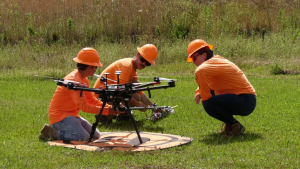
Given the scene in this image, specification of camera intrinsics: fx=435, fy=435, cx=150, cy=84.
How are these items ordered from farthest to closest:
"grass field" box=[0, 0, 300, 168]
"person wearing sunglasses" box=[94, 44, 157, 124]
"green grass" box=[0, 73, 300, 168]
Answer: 1. "person wearing sunglasses" box=[94, 44, 157, 124]
2. "grass field" box=[0, 0, 300, 168]
3. "green grass" box=[0, 73, 300, 168]

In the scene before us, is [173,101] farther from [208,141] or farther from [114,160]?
[114,160]

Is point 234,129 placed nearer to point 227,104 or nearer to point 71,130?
point 227,104

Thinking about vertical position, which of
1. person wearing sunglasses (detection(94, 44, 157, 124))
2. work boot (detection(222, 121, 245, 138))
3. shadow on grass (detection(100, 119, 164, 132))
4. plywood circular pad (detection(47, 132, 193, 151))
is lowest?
shadow on grass (detection(100, 119, 164, 132))

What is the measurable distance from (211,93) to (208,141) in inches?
33.7

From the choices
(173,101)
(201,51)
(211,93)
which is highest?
(201,51)

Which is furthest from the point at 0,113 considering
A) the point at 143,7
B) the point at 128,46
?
the point at 143,7

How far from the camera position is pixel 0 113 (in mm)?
9773

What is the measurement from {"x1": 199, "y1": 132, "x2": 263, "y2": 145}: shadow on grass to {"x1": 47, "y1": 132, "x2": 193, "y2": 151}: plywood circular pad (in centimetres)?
31

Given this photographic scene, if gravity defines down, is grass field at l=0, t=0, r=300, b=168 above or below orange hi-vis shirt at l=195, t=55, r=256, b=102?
below

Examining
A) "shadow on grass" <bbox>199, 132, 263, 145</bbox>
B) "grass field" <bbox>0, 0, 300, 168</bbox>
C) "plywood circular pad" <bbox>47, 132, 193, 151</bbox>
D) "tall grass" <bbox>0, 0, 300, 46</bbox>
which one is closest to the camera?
"grass field" <bbox>0, 0, 300, 168</bbox>

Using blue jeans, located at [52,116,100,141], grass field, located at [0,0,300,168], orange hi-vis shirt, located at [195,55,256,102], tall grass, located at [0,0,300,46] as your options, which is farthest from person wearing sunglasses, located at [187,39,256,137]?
tall grass, located at [0,0,300,46]

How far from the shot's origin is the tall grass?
20.3 m

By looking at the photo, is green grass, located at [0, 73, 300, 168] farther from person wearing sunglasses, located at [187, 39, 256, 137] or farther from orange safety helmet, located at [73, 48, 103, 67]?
orange safety helmet, located at [73, 48, 103, 67]

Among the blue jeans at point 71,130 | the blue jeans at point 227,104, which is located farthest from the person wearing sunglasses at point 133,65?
the blue jeans at point 227,104
